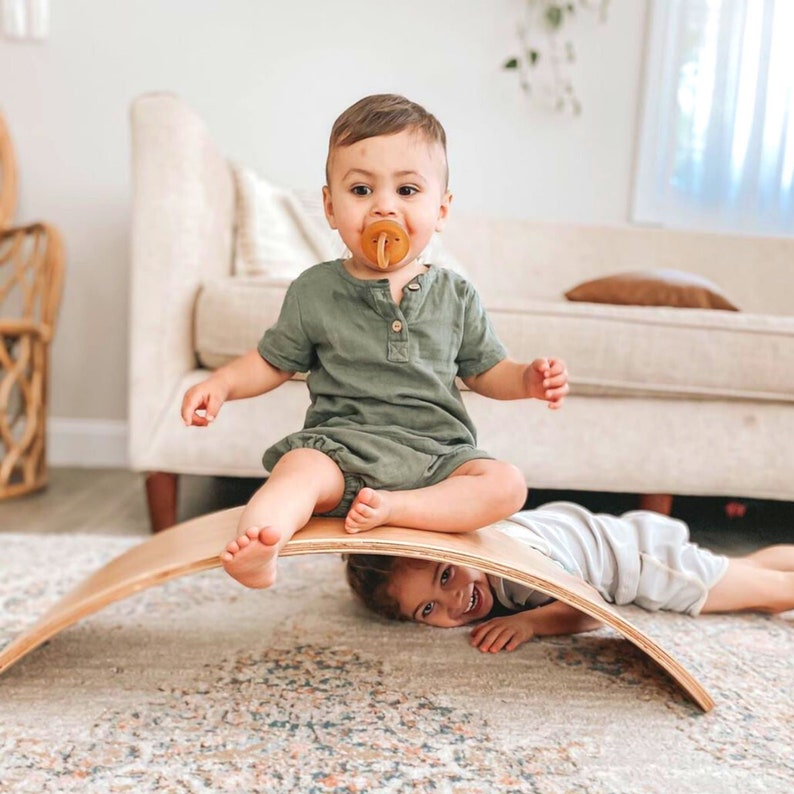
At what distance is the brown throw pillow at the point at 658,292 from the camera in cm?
185

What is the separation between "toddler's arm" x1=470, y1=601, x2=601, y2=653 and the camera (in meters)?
1.11

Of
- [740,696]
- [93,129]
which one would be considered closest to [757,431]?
[740,696]

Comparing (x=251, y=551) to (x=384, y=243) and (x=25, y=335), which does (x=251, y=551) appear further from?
(x=25, y=335)

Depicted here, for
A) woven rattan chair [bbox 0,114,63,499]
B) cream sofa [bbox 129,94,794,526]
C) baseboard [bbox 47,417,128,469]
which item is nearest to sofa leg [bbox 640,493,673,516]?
cream sofa [bbox 129,94,794,526]

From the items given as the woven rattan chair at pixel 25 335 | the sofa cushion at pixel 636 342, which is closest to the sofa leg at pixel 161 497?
the sofa cushion at pixel 636 342

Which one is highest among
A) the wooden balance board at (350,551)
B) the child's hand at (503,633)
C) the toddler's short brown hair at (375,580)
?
the wooden balance board at (350,551)

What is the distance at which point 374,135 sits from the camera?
3.04ft

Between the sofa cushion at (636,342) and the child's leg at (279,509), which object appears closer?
the child's leg at (279,509)

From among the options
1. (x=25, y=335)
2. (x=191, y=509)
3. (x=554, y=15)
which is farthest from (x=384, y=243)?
(x=554, y=15)

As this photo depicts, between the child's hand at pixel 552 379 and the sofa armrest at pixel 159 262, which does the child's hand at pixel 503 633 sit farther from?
the sofa armrest at pixel 159 262

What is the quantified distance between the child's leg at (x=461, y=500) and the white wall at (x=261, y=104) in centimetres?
165

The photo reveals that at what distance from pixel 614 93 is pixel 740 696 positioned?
6.45 ft

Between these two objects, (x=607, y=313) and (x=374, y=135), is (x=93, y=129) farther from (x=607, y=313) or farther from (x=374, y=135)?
(x=374, y=135)

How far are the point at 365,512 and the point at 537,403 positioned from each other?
2.81 feet
